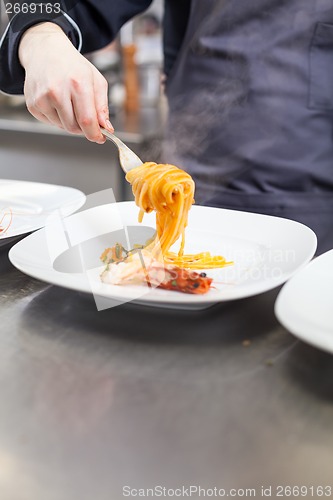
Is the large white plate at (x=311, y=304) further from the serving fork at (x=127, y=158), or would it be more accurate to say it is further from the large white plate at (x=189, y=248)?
the serving fork at (x=127, y=158)

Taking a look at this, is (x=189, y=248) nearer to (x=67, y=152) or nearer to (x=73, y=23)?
(x=73, y=23)

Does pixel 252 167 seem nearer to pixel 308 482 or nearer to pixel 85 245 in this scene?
pixel 85 245

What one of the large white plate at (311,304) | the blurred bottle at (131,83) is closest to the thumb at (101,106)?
the large white plate at (311,304)

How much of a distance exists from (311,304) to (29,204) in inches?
24.7

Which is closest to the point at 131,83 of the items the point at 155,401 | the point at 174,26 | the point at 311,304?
the point at 174,26

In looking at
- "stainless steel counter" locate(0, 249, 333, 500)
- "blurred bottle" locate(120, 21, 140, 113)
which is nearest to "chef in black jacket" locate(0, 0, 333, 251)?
"stainless steel counter" locate(0, 249, 333, 500)

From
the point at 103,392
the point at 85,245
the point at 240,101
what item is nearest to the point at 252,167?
the point at 240,101

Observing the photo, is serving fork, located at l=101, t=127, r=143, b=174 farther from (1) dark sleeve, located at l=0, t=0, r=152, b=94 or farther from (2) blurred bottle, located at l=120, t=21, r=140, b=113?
(2) blurred bottle, located at l=120, t=21, r=140, b=113

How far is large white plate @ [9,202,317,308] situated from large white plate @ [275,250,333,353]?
2 centimetres

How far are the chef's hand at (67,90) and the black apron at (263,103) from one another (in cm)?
49

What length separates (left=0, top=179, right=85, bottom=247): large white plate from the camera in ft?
3.66

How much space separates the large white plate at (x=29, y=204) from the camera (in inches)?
43.9

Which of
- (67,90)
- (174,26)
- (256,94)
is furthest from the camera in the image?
(174,26)

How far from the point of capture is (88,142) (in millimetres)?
2971
